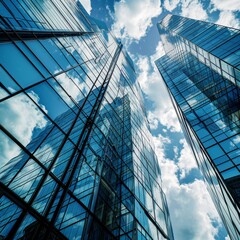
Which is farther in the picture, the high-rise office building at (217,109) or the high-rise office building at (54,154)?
the high-rise office building at (217,109)

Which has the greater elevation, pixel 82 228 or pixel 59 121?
pixel 59 121

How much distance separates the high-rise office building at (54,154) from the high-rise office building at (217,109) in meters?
5.70

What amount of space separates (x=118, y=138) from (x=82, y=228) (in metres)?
10.3

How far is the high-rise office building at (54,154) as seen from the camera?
19.9ft

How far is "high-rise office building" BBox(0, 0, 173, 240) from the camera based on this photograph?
6.07 m

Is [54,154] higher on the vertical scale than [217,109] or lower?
higher

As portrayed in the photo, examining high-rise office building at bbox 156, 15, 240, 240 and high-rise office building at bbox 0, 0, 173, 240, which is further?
high-rise office building at bbox 156, 15, 240, 240

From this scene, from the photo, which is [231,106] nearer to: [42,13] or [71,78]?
[71,78]

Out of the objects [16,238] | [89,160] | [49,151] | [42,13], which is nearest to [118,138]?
[89,160]

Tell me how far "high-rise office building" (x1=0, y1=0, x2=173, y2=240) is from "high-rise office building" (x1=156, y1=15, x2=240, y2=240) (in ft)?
18.7

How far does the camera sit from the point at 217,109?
2128 centimetres

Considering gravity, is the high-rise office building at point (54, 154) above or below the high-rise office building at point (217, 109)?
above

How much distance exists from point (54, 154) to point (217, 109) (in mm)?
18675

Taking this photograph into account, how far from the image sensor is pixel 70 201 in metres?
7.83
